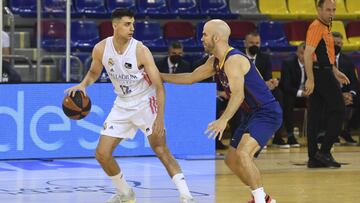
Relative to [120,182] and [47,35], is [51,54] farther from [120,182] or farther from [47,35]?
[120,182]

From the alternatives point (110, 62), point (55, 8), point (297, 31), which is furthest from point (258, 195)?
point (297, 31)

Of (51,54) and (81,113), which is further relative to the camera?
(51,54)

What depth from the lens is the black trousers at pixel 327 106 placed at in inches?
447

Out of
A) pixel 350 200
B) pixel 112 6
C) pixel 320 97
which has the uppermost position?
pixel 112 6

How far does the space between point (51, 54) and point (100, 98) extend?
1088 mm

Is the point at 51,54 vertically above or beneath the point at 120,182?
above

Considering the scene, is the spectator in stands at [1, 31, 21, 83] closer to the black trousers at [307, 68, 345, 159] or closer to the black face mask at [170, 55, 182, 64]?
the black face mask at [170, 55, 182, 64]

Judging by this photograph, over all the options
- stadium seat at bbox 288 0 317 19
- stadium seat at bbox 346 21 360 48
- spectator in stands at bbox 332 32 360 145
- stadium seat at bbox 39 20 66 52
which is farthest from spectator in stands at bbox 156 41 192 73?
stadium seat at bbox 346 21 360 48

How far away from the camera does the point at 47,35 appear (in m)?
13.0

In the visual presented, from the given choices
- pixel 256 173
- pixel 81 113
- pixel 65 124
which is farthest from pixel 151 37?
pixel 256 173

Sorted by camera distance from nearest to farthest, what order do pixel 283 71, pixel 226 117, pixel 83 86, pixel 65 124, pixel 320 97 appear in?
1. pixel 226 117
2. pixel 83 86
3. pixel 320 97
4. pixel 65 124
5. pixel 283 71

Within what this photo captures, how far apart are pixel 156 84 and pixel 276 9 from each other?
29.2ft

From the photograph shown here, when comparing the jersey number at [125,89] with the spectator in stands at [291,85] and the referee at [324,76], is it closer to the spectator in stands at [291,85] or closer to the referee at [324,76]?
the referee at [324,76]

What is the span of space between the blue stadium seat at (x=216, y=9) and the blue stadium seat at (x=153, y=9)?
0.62 metres
